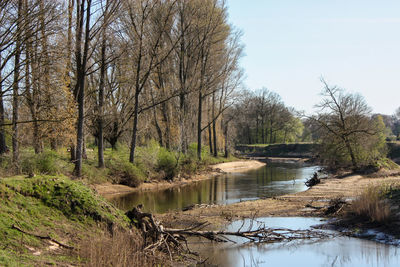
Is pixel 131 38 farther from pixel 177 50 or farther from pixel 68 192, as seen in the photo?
pixel 68 192

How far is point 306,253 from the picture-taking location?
956 cm

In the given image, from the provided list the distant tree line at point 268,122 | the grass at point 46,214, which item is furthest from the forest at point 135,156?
the distant tree line at point 268,122

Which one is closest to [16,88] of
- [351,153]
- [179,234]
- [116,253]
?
[179,234]

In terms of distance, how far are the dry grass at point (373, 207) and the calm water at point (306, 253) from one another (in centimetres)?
139

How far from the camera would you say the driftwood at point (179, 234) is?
866 cm

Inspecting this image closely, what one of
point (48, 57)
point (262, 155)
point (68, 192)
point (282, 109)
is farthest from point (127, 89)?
point (282, 109)

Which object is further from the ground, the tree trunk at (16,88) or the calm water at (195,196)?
the tree trunk at (16,88)

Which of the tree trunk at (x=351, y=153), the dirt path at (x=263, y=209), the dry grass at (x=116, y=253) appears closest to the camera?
the dry grass at (x=116, y=253)

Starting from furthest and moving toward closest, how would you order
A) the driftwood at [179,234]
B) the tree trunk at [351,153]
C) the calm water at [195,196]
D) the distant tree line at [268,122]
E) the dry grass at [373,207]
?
the distant tree line at [268,122]
the tree trunk at [351,153]
the calm water at [195,196]
the dry grass at [373,207]
the driftwood at [179,234]

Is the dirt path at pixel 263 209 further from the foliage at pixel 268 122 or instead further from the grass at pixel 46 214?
the foliage at pixel 268 122

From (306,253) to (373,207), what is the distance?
11.2 ft

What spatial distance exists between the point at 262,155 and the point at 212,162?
3206cm

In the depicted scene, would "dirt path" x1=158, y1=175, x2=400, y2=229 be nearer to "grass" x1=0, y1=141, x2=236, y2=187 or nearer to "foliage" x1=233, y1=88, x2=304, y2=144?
"grass" x1=0, y1=141, x2=236, y2=187

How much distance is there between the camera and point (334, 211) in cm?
1355
